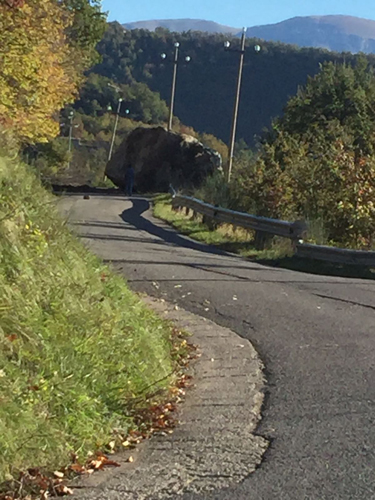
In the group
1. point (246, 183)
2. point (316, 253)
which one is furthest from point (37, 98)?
point (316, 253)

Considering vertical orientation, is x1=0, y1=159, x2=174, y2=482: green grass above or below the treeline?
above

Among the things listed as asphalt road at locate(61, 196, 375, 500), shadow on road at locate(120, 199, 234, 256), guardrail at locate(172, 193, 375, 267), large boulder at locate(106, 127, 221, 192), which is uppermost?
asphalt road at locate(61, 196, 375, 500)

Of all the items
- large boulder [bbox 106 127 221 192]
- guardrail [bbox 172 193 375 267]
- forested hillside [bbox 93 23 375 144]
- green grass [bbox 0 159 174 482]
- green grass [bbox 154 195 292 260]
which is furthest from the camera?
forested hillside [bbox 93 23 375 144]

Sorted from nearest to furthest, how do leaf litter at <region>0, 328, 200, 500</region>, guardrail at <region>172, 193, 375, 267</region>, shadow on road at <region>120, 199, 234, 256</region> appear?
leaf litter at <region>0, 328, 200, 500</region> → guardrail at <region>172, 193, 375, 267</region> → shadow on road at <region>120, 199, 234, 256</region>

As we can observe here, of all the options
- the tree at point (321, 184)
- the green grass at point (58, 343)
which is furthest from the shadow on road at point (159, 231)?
the green grass at point (58, 343)

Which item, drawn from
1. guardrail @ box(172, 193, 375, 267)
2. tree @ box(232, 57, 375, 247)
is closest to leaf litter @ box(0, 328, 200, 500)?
guardrail @ box(172, 193, 375, 267)

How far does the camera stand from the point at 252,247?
1939 cm

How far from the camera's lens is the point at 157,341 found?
25.0ft

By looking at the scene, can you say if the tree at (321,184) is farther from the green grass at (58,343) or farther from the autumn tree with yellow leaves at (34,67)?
the green grass at (58,343)

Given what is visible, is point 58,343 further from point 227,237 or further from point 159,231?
point 159,231

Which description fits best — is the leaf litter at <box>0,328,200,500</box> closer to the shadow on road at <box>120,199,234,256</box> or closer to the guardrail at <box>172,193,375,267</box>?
Answer: the guardrail at <box>172,193,375,267</box>

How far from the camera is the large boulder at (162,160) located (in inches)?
1880

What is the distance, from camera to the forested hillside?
99500 millimetres

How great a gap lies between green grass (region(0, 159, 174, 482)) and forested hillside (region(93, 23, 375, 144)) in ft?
293
